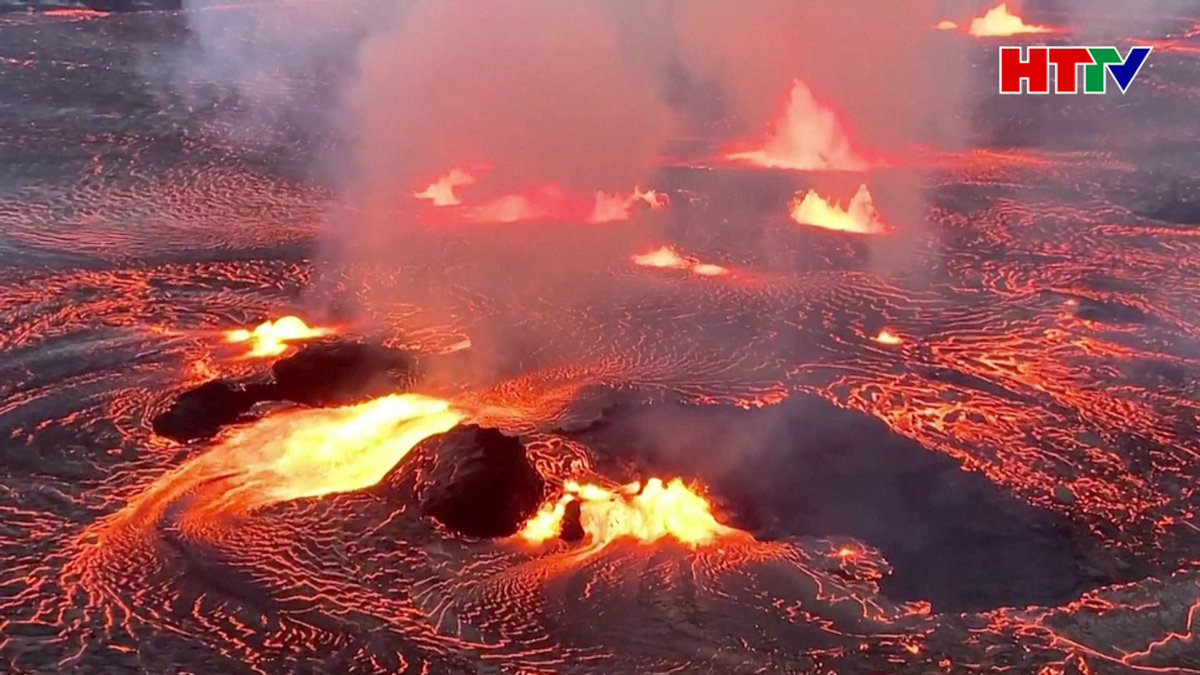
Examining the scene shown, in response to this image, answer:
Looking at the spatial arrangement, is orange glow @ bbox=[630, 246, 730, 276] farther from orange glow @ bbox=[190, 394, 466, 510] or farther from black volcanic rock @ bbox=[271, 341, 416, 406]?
orange glow @ bbox=[190, 394, 466, 510]

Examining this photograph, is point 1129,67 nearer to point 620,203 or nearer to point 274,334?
point 620,203

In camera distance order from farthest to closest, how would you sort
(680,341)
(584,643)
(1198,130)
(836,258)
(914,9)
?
(914,9), (1198,130), (836,258), (680,341), (584,643)

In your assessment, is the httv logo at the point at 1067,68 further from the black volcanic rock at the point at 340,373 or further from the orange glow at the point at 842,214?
the black volcanic rock at the point at 340,373

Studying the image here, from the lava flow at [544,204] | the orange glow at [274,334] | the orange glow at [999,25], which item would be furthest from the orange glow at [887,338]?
the orange glow at [999,25]

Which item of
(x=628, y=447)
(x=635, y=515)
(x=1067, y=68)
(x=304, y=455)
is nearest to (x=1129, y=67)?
(x=1067, y=68)

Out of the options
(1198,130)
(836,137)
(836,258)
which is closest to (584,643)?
(836,258)

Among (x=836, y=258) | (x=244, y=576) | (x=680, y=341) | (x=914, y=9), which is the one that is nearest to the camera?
(x=244, y=576)

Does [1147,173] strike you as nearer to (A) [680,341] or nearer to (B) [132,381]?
(A) [680,341]
